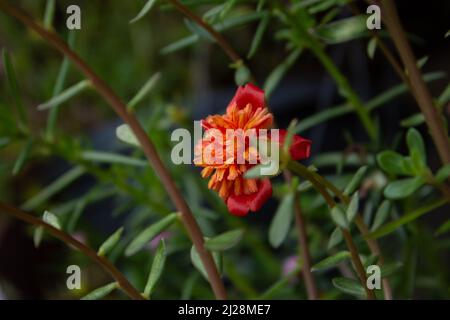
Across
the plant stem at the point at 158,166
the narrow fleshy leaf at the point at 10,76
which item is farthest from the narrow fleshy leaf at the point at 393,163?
the narrow fleshy leaf at the point at 10,76

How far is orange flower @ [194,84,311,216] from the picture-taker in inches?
14.9

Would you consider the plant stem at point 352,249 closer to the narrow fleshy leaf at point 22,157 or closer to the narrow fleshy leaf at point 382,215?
the narrow fleshy leaf at point 382,215

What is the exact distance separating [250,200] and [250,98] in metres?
0.06

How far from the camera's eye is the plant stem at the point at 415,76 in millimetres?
440

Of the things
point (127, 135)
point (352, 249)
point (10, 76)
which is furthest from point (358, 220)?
point (10, 76)

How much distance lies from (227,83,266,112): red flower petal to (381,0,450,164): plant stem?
0.09 metres

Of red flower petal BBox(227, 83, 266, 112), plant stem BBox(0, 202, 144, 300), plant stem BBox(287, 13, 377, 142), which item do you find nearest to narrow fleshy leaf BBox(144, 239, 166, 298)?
plant stem BBox(0, 202, 144, 300)

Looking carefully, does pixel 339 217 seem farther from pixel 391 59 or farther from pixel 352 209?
pixel 391 59

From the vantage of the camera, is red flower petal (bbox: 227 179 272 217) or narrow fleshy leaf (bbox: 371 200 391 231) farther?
narrow fleshy leaf (bbox: 371 200 391 231)

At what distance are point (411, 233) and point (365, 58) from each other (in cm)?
86

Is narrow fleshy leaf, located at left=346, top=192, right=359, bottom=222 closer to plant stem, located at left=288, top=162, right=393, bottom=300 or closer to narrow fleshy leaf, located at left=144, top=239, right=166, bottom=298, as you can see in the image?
plant stem, located at left=288, top=162, right=393, bottom=300

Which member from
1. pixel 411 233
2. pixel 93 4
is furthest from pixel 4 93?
pixel 411 233
